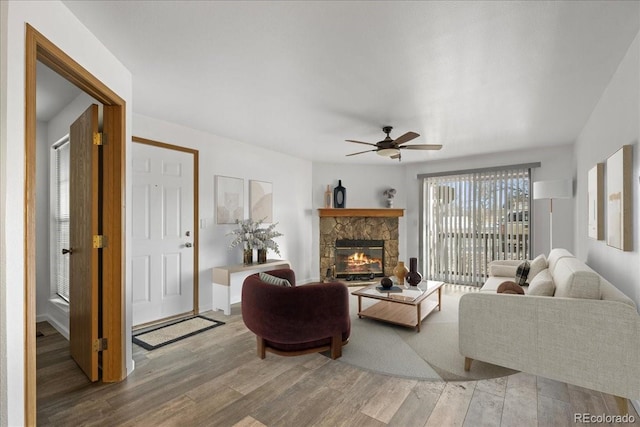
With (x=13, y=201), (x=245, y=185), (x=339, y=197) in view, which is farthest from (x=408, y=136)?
(x=339, y=197)

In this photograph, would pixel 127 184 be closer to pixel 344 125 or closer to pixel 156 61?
pixel 156 61

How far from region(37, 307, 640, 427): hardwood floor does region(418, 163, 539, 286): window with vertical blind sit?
336cm

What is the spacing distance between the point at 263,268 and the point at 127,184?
2230mm

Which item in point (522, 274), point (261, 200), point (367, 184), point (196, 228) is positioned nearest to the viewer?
point (522, 274)

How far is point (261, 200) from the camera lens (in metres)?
4.86

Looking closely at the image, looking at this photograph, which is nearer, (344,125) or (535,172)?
(344,125)

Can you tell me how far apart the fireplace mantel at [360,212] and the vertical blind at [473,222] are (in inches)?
26.1

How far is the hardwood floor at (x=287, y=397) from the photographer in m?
1.85

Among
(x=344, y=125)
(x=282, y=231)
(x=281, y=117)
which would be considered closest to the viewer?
(x=281, y=117)

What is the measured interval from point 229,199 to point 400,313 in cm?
275

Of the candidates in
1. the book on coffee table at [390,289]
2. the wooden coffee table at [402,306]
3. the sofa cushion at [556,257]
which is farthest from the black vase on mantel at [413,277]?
the sofa cushion at [556,257]

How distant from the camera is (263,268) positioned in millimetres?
4223

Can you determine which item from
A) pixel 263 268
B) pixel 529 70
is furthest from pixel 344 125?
pixel 263 268

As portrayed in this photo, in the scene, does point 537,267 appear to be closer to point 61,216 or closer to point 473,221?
point 473,221
